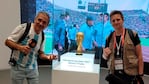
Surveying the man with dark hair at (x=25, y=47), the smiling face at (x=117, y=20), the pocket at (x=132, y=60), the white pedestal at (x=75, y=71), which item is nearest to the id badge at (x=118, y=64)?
the pocket at (x=132, y=60)

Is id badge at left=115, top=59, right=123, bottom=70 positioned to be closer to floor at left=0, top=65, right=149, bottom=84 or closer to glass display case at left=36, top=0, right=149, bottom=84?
glass display case at left=36, top=0, right=149, bottom=84

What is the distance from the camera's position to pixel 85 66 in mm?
2180

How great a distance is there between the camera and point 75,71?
2.11 metres

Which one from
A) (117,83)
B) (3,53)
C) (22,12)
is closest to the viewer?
(117,83)

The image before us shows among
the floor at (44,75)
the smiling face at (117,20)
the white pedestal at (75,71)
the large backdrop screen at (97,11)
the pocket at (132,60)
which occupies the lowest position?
the floor at (44,75)

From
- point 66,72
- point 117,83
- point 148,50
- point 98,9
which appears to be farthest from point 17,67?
point 148,50

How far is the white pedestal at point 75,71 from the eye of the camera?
2.11 m

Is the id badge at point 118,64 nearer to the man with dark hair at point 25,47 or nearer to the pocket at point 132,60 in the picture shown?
the pocket at point 132,60

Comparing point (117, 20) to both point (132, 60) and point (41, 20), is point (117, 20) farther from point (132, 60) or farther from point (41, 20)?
point (41, 20)

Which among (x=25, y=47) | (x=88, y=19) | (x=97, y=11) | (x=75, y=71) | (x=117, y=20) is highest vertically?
(x=97, y=11)

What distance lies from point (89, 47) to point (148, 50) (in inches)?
30.7

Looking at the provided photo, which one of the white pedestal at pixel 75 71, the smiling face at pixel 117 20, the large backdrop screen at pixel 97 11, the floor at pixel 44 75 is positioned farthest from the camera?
the floor at pixel 44 75

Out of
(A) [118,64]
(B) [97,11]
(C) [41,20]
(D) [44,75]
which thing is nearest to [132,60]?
(A) [118,64]

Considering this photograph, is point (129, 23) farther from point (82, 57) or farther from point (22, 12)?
point (22, 12)
